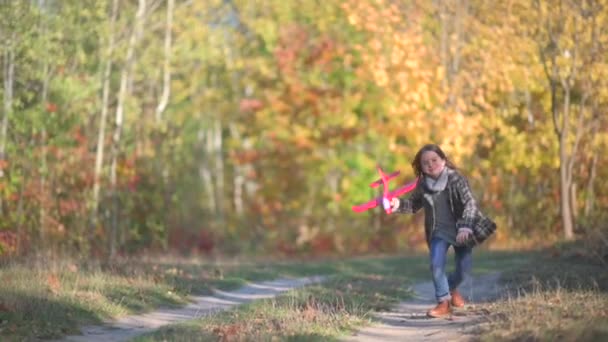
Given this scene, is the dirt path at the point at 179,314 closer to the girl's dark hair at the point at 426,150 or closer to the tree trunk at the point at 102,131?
the girl's dark hair at the point at 426,150

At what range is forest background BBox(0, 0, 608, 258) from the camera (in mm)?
24234

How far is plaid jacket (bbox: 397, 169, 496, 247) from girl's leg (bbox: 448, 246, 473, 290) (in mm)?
240

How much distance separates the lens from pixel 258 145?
40594 mm

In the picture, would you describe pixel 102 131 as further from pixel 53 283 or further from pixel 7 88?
pixel 53 283

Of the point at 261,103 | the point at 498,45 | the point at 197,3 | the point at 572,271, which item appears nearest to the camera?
A: the point at 572,271

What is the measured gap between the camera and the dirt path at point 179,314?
1081cm

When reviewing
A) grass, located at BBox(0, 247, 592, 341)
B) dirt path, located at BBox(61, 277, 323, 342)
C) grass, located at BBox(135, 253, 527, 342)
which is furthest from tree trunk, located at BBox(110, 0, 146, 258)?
grass, located at BBox(135, 253, 527, 342)

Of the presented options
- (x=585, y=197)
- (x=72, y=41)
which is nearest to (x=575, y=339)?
(x=72, y=41)

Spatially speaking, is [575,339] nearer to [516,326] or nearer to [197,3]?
[516,326]

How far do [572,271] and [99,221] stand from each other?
671 inches

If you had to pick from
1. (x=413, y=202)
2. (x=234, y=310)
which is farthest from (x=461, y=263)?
(x=234, y=310)

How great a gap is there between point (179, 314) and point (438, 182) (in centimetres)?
381

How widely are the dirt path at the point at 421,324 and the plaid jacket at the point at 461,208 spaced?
0.86 meters

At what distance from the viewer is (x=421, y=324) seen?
11.0 meters
